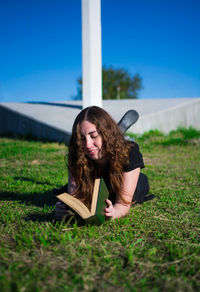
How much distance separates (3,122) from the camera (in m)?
10.9

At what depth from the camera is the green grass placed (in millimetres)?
1329

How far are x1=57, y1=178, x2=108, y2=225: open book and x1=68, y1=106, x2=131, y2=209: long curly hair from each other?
1.02 ft

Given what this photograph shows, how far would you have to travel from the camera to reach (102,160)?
7.84ft

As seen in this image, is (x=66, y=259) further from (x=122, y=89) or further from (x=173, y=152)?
(x=122, y=89)

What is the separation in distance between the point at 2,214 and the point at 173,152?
505 centimetres

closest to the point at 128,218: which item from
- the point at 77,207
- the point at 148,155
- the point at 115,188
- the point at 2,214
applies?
the point at 115,188

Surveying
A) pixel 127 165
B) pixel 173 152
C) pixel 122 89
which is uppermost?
pixel 122 89

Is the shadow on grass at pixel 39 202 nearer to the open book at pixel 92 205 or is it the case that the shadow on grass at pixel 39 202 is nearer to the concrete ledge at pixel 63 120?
the open book at pixel 92 205

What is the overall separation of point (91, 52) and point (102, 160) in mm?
4754

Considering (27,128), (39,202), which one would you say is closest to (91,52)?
(27,128)

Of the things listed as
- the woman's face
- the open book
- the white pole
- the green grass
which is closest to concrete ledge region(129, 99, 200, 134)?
the white pole

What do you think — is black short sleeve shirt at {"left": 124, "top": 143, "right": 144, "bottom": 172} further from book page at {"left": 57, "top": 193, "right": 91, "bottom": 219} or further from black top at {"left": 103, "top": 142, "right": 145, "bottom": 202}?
book page at {"left": 57, "top": 193, "right": 91, "bottom": 219}

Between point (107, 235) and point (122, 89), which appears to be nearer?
point (107, 235)

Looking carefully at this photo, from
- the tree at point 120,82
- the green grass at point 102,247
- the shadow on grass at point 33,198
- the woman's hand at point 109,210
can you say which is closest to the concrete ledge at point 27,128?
the shadow on grass at point 33,198
